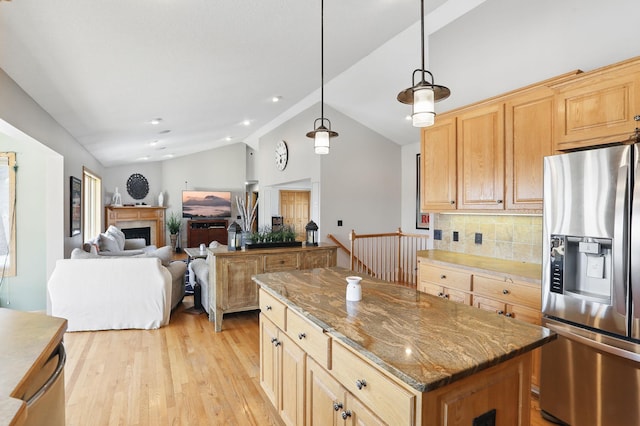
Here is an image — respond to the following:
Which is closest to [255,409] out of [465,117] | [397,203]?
[465,117]

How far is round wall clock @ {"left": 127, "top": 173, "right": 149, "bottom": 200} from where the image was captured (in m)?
9.62

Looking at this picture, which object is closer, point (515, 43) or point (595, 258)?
point (595, 258)

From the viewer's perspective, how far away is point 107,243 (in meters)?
5.78

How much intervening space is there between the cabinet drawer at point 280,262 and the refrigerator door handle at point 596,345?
265 centimetres

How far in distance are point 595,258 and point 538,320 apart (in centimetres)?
62

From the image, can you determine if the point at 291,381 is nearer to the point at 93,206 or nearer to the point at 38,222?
the point at 38,222

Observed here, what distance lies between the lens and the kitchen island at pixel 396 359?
1067 millimetres

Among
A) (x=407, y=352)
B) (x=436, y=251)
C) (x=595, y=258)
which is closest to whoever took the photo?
(x=407, y=352)

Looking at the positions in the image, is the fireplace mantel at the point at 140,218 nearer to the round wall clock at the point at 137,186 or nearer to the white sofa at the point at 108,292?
the round wall clock at the point at 137,186

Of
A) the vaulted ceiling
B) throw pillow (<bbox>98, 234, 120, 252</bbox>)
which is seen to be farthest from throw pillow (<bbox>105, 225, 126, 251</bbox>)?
the vaulted ceiling

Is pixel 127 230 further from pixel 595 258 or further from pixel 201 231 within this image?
pixel 595 258

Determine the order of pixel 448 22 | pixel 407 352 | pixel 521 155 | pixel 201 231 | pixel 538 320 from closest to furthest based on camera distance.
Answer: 1. pixel 407 352
2. pixel 538 320
3. pixel 521 155
4. pixel 448 22
5. pixel 201 231

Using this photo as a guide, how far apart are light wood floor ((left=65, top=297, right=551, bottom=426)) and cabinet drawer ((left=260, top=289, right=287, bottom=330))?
63cm

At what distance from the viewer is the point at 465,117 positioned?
3.15 metres
